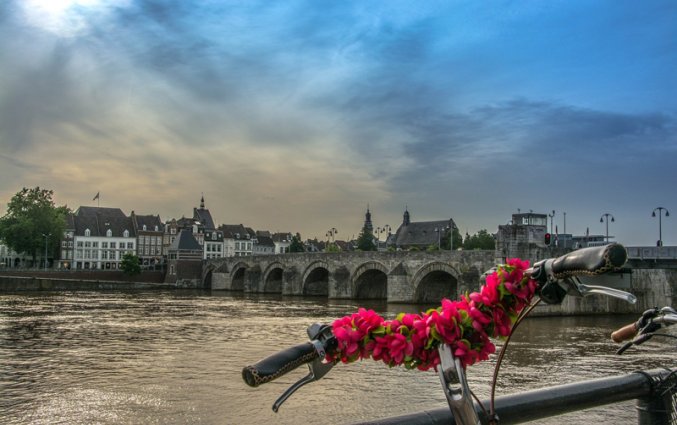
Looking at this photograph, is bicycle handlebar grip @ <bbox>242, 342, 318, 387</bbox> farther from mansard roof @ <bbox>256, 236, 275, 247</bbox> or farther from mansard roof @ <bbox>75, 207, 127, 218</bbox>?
mansard roof @ <bbox>256, 236, 275, 247</bbox>

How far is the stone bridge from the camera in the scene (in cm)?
3434

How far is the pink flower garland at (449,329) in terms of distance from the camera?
73.9 inches

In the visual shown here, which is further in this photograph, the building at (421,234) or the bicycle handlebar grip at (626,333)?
the building at (421,234)

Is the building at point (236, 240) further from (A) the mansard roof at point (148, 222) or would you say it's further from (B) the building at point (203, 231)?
(A) the mansard roof at point (148, 222)

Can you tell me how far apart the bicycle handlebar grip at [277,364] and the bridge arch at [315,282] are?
46.9 meters

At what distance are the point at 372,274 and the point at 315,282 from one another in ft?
27.5

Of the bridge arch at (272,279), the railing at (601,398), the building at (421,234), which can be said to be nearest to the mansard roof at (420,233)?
the building at (421,234)

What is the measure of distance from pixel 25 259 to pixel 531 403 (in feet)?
330

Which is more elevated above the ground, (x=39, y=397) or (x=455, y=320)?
(x=455, y=320)

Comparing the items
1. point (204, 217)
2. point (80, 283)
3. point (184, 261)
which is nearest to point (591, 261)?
point (80, 283)

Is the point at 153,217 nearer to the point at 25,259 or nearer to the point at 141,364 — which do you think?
Answer: the point at 25,259

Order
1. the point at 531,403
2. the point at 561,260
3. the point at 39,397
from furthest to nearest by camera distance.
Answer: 1. the point at 39,397
2. the point at 531,403
3. the point at 561,260

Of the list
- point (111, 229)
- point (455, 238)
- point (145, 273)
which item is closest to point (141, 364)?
point (145, 273)

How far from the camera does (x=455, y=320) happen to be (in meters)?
1.89
